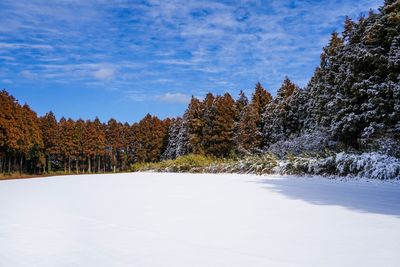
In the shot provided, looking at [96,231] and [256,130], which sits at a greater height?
[256,130]

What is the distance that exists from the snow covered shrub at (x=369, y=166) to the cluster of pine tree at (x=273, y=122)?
2.59 ft

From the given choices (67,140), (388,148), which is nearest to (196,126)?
(67,140)

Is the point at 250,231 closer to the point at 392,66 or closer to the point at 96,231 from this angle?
the point at 96,231

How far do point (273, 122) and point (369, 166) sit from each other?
22.9 meters

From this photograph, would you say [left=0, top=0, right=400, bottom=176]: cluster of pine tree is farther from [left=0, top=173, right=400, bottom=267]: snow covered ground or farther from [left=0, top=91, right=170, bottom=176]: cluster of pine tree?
[left=0, top=173, right=400, bottom=267]: snow covered ground

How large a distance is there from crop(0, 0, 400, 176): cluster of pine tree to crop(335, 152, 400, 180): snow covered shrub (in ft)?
2.59

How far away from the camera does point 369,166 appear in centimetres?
769

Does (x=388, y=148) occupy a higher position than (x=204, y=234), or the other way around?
(x=388, y=148)

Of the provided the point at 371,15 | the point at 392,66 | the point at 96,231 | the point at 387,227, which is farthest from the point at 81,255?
the point at 371,15

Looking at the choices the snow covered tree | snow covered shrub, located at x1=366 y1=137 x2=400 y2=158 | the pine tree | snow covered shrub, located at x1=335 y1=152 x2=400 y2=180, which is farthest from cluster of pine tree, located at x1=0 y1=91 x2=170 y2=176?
snow covered shrub, located at x1=366 y1=137 x2=400 y2=158

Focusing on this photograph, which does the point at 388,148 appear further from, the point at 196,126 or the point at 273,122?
the point at 196,126

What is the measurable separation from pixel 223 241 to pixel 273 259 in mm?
505

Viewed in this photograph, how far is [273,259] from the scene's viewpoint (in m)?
1.88

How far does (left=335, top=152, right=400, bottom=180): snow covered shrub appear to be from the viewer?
708 centimetres
